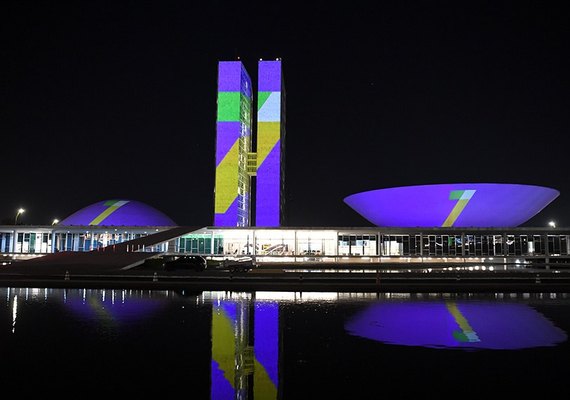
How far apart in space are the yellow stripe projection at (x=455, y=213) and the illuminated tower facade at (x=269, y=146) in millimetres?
24483

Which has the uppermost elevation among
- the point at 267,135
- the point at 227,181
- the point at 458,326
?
the point at 267,135

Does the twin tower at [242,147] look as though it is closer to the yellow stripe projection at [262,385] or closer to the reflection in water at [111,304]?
the reflection in water at [111,304]

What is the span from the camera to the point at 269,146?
239ft

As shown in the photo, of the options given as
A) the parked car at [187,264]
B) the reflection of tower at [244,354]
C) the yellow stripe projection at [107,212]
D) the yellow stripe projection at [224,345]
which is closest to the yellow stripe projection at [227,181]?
the yellow stripe projection at [107,212]

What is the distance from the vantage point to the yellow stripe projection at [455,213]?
5444cm

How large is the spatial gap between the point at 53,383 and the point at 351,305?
35.7ft

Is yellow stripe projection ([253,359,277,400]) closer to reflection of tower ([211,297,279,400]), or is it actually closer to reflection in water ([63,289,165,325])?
reflection of tower ([211,297,279,400])

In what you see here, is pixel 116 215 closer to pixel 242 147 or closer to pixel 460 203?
pixel 242 147

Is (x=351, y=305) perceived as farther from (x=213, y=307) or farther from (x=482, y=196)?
(x=482, y=196)

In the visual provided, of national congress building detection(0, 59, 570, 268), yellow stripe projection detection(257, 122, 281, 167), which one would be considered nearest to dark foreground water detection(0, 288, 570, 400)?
national congress building detection(0, 59, 570, 268)

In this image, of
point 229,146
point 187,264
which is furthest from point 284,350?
point 229,146

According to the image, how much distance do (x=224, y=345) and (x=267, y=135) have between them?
64.3m

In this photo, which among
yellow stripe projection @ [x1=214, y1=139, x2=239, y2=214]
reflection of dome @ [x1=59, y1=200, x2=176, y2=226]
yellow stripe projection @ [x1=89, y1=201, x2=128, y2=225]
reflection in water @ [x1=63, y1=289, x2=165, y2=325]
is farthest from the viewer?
reflection of dome @ [x1=59, y1=200, x2=176, y2=226]

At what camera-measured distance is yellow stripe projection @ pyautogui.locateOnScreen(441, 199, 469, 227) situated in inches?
2143
